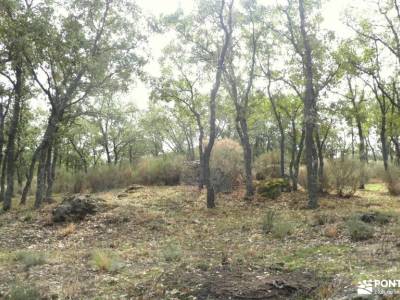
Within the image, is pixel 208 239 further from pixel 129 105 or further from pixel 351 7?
pixel 129 105

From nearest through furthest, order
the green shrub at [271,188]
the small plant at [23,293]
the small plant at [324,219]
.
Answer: the small plant at [23,293] → the small plant at [324,219] → the green shrub at [271,188]

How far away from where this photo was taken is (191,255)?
9148mm

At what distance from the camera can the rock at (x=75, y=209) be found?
45.9 feet

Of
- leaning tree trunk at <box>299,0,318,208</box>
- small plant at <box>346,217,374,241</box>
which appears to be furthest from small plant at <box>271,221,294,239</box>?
leaning tree trunk at <box>299,0,318,208</box>

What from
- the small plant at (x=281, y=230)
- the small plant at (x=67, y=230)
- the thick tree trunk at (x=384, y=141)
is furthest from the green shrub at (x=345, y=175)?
the small plant at (x=67, y=230)

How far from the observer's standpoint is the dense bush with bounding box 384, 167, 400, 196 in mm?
19958

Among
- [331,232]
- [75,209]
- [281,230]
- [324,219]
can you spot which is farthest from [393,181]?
[75,209]

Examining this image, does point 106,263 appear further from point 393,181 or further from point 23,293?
point 393,181

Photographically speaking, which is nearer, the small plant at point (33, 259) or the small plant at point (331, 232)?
the small plant at point (33, 259)

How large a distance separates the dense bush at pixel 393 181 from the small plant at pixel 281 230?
1162cm

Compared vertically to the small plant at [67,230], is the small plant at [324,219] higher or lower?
higher

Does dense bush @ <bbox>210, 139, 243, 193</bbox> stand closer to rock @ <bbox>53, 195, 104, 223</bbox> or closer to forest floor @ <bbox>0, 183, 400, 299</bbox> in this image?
forest floor @ <bbox>0, 183, 400, 299</bbox>

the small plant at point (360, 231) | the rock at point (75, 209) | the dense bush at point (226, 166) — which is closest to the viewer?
the small plant at point (360, 231)

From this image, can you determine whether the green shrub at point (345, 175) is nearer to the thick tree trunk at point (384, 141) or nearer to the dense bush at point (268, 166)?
the thick tree trunk at point (384, 141)
